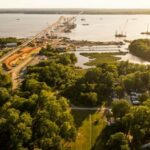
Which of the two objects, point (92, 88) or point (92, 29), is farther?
point (92, 29)

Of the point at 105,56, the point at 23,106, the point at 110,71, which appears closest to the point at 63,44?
the point at 105,56

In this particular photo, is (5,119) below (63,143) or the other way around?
the other way around

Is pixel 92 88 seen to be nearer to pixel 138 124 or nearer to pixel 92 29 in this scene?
Result: pixel 138 124

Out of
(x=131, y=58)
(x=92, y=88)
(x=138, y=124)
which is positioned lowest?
(x=131, y=58)

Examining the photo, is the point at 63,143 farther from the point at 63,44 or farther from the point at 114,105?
the point at 63,44

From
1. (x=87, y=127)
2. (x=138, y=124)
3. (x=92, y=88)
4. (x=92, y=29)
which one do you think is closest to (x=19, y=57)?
(x=92, y=88)
